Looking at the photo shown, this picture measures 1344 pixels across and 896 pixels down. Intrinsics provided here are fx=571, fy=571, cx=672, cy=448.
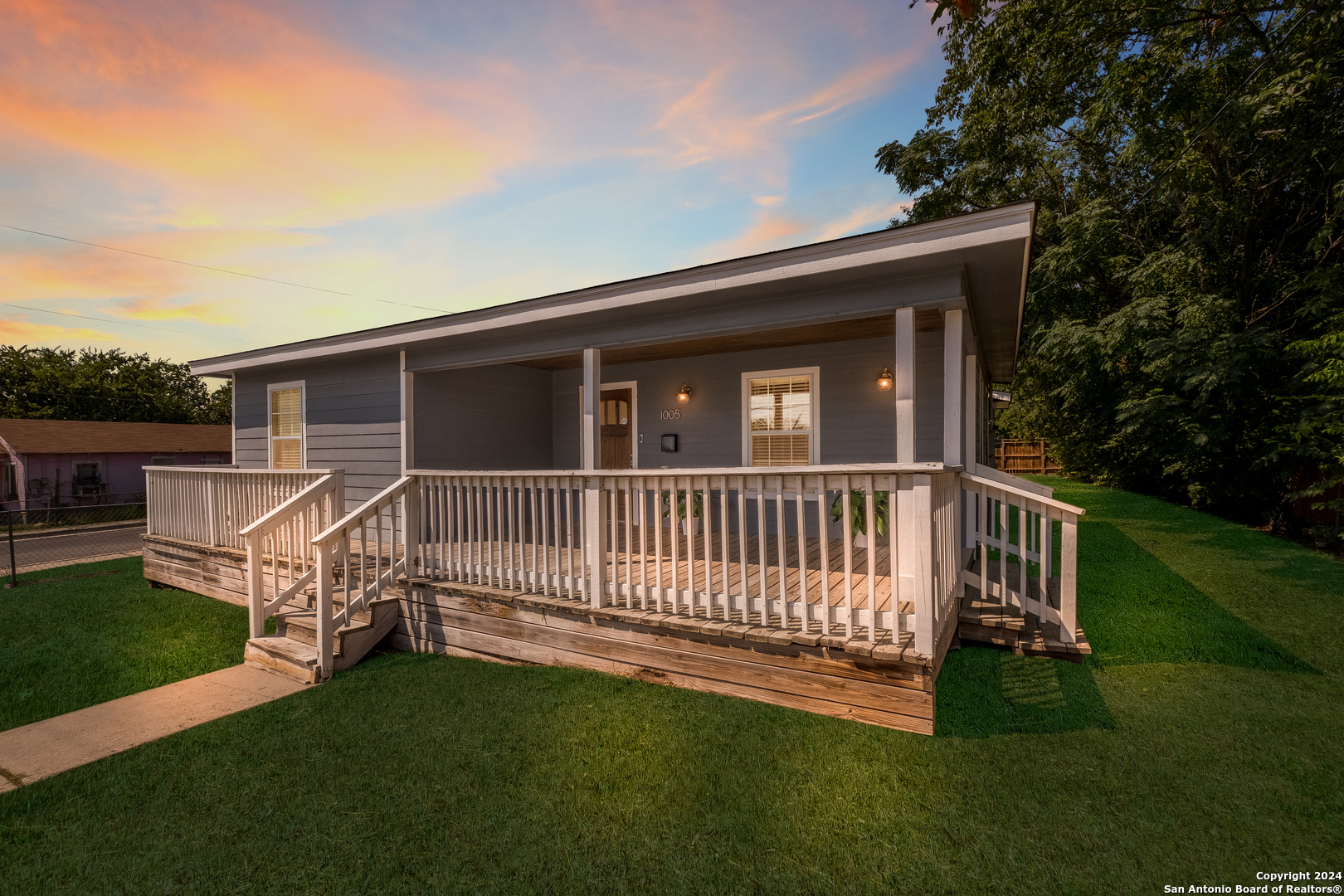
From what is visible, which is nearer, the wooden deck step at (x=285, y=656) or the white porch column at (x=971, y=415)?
the wooden deck step at (x=285, y=656)

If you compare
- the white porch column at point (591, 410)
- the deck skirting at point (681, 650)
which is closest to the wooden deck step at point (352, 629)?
the deck skirting at point (681, 650)

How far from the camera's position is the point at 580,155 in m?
10.8

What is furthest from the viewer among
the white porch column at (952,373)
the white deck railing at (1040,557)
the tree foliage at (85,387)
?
the tree foliage at (85,387)

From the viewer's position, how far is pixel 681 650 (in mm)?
3828

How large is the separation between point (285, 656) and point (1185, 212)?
17354 millimetres

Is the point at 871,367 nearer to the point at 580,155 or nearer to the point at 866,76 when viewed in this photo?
the point at 866,76

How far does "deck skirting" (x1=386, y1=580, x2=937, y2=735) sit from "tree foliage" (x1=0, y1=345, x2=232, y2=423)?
1293 inches

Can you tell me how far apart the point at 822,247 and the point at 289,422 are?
8.09 meters

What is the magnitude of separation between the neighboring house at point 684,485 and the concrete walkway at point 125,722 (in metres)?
0.30

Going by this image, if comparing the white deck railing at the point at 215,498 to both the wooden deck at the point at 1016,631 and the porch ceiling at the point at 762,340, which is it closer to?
the porch ceiling at the point at 762,340

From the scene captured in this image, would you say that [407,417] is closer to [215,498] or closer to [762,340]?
[215,498]

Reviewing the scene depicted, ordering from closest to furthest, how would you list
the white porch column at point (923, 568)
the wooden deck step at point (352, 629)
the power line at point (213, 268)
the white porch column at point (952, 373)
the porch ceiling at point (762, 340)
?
1. the white porch column at point (923, 568)
2. the white porch column at point (952, 373)
3. the wooden deck step at point (352, 629)
4. the porch ceiling at point (762, 340)
5. the power line at point (213, 268)

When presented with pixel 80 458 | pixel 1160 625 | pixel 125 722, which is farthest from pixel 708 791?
pixel 80 458

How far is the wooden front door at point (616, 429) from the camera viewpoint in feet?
26.5
